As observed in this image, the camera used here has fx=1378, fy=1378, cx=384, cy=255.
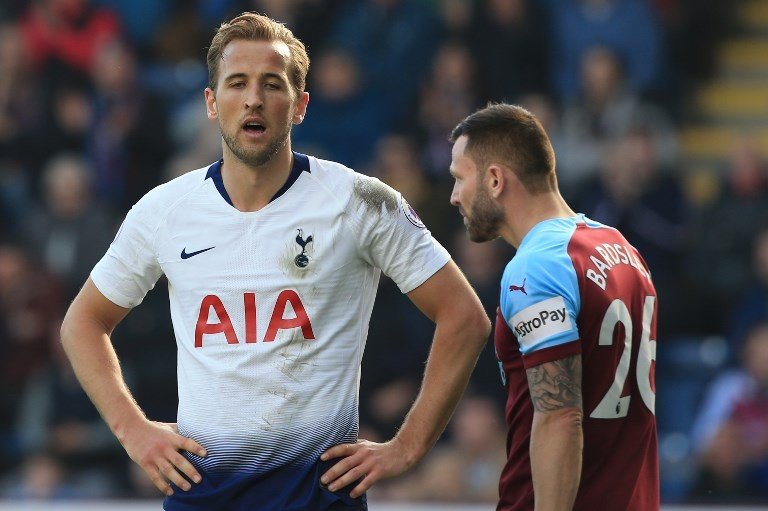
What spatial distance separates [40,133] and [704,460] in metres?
5.88

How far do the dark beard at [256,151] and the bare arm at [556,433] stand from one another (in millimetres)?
1130

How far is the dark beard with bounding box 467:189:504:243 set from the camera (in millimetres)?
4348

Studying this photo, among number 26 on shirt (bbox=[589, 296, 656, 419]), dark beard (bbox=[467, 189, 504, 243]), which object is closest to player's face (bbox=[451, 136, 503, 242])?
dark beard (bbox=[467, 189, 504, 243])

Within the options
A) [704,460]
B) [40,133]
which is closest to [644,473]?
[704,460]

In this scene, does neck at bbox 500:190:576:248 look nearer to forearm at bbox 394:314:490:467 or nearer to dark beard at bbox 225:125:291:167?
forearm at bbox 394:314:490:467

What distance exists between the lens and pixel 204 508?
443 centimetres

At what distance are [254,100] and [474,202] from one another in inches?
30.5

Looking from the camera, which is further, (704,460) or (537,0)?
(537,0)

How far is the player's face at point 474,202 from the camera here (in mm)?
4359

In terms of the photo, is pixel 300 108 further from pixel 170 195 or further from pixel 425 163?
pixel 425 163

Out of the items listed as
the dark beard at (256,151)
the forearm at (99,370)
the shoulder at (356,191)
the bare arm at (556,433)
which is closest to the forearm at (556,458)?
the bare arm at (556,433)

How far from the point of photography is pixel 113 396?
15.0 feet

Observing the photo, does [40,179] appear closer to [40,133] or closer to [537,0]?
[40,133]

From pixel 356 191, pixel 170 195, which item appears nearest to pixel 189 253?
pixel 170 195
